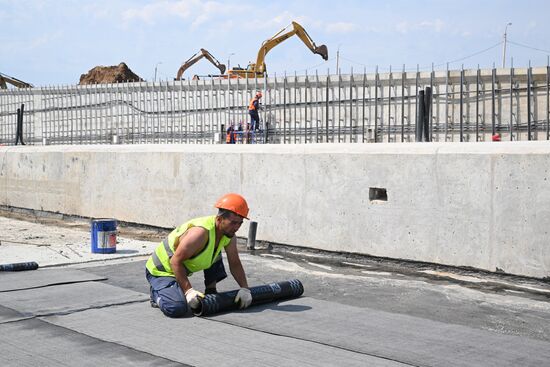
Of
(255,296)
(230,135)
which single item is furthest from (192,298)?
(230,135)

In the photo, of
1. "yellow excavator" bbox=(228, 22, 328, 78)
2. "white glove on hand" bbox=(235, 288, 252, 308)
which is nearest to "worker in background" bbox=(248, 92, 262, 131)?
"white glove on hand" bbox=(235, 288, 252, 308)

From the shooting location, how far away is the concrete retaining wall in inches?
339

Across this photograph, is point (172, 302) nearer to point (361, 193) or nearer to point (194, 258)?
point (194, 258)

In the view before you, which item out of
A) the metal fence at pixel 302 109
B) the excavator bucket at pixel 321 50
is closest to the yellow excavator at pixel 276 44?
the excavator bucket at pixel 321 50

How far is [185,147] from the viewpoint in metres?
12.9

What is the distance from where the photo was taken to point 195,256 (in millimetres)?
7062

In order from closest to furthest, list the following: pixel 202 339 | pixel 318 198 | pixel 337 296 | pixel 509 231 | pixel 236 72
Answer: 1. pixel 202 339
2. pixel 337 296
3. pixel 509 231
4. pixel 318 198
5. pixel 236 72

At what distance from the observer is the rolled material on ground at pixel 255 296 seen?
6.91 m

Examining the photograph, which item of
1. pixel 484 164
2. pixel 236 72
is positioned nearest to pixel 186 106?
pixel 484 164

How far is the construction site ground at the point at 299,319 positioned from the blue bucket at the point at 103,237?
40 centimetres

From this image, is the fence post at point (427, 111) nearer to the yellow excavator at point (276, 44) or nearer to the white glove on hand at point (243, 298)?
the white glove on hand at point (243, 298)

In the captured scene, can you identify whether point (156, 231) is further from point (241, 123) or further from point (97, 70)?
point (97, 70)

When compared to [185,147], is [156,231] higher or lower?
lower

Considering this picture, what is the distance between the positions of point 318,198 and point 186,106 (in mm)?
8900
